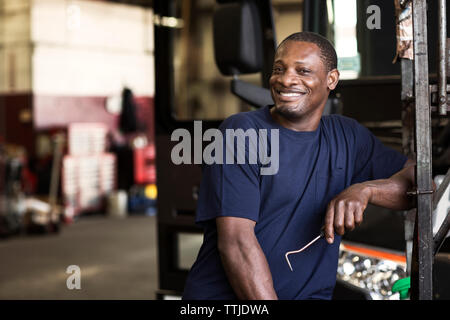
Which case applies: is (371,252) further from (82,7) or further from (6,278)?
(82,7)

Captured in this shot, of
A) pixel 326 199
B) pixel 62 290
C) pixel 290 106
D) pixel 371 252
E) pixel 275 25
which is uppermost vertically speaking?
pixel 275 25

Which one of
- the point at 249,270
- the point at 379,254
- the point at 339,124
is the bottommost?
the point at 379,254

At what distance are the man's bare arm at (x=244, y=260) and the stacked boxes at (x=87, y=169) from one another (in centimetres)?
730

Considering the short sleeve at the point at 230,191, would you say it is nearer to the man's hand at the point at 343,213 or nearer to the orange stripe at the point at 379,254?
the man's hand at the point at 343,213

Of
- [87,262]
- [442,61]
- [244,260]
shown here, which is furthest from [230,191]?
[87,262]

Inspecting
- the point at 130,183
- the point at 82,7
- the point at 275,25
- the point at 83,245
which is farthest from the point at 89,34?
the point at 275,25

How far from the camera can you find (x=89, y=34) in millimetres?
9766

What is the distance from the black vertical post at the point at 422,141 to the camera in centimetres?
143

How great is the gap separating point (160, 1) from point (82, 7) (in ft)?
22.8

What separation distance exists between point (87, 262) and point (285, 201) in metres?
4.87

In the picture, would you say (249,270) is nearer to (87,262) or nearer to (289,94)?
(289,94)

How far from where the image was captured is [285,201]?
166cm

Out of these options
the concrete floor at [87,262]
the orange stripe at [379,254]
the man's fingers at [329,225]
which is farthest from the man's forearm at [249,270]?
the concrete floor at [87,262]

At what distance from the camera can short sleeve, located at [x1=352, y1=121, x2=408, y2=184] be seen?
5.95 feet
